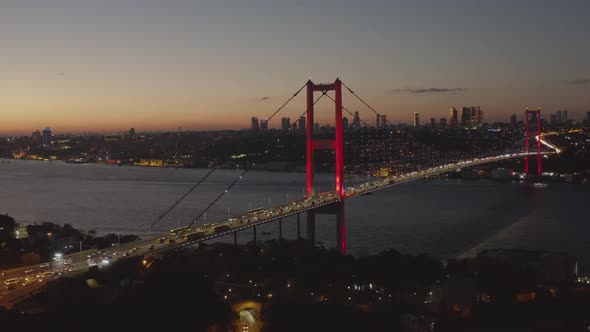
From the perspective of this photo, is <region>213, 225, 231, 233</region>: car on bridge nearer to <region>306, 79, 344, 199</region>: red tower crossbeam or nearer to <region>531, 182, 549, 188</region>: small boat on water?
<region>306, 79, 344, 199</region>: red tower crossbeam

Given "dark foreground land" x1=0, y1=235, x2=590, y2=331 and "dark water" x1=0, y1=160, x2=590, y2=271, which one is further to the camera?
"dark water" x1=0, y1=160, x2=590, y2=271

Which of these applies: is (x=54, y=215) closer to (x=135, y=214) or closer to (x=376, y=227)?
(x=135, y=214)

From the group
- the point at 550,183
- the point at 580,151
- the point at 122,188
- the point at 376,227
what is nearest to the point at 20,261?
the point at 376,227

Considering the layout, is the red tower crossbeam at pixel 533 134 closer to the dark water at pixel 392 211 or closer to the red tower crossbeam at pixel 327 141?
the dark water at pixel 392 211

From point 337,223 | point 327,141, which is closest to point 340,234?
point 337,223

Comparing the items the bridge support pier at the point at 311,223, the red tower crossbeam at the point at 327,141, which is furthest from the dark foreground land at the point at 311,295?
the red tower crossbeam at the point at 327,141

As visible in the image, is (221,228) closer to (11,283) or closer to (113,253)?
(113,253)

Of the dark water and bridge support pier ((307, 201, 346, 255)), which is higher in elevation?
bridge support pier ((307, 201, 346, 255))

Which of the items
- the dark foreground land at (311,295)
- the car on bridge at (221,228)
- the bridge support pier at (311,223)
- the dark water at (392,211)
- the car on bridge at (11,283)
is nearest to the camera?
the dark foreground land at (311,295)

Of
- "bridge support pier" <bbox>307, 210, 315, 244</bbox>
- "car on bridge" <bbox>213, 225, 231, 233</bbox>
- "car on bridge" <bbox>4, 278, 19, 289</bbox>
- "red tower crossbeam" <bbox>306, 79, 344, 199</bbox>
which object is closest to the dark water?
"bridge support pier" <bbox>307, 210, 315, 244</bbox>
